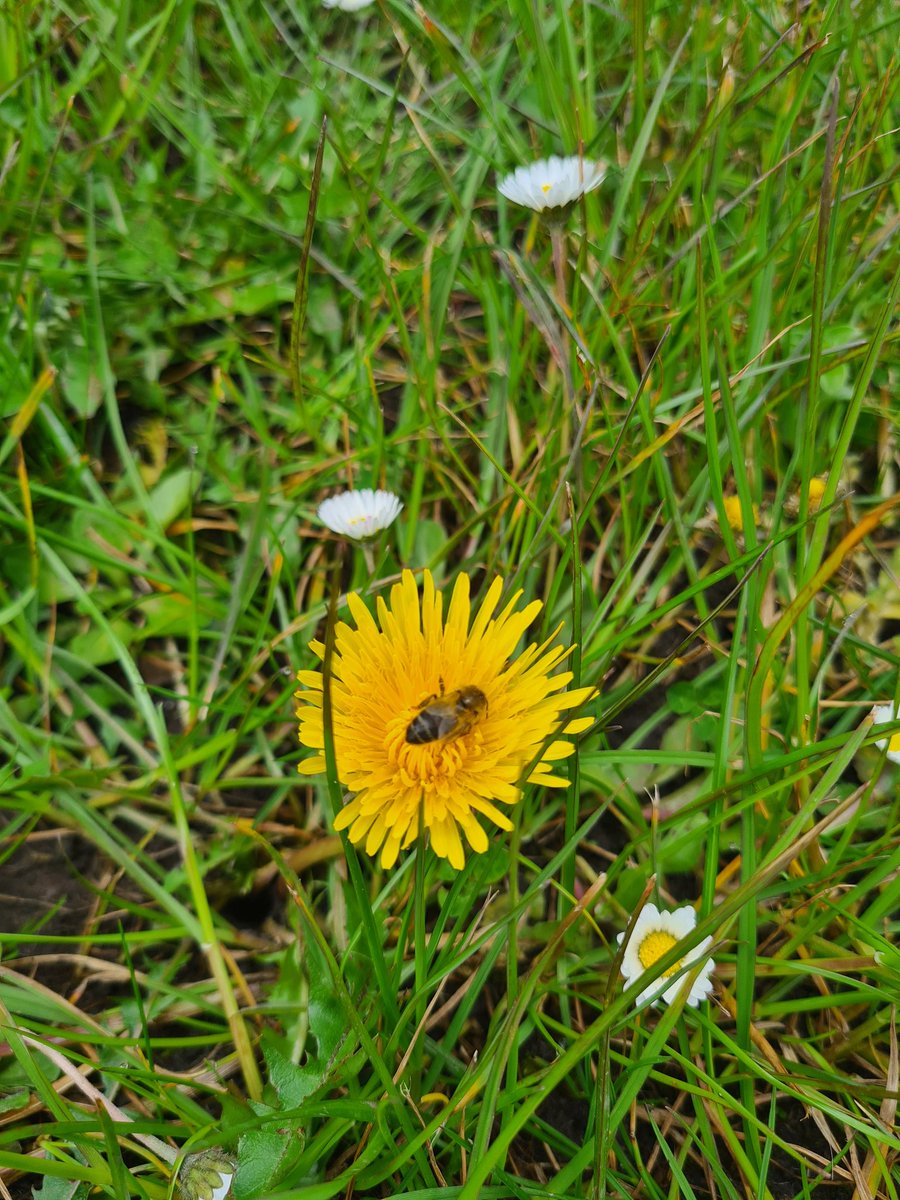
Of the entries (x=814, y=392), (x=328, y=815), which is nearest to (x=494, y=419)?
(x=814, y=392)

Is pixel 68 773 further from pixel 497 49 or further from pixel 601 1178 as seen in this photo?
pixel 497 49

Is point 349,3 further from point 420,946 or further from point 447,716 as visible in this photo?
point 420,946

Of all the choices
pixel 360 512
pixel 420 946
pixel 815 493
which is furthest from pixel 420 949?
pixel 815 493

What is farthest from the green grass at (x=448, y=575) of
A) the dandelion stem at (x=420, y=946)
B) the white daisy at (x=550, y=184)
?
the white daisy at (x=550, y=184)

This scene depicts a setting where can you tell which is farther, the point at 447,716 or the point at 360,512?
the point at 360,512

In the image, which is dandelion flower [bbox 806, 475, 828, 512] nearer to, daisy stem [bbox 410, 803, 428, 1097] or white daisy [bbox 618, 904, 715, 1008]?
white daisy [bbox 618, 904, 715, 1008]

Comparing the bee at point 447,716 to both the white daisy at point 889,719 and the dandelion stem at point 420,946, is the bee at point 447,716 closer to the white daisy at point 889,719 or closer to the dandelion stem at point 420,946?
the dandelion stem at point 420,946
